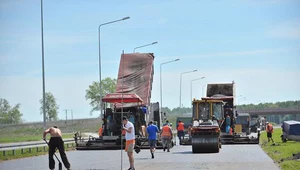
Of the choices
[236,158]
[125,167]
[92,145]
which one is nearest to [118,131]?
[92,145]

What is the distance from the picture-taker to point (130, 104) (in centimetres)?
4050

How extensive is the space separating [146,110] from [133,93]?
1210mm

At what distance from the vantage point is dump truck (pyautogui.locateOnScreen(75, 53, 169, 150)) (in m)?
40.3

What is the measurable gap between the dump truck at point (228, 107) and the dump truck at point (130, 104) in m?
4.59

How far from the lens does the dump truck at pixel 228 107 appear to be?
4584 centimetres

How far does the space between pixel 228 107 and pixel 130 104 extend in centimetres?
888

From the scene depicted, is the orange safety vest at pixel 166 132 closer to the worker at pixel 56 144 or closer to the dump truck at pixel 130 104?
the dump truck at pixel 130 104

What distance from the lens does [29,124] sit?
133 metres

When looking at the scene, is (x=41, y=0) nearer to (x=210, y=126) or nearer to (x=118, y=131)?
(x=118, y=131)

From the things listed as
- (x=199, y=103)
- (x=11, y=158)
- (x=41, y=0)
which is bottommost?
(x=11, y=158)

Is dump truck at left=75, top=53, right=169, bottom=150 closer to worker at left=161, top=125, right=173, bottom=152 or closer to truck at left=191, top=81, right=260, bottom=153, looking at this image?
worker at left=161, top=125, right=173, bottom=152

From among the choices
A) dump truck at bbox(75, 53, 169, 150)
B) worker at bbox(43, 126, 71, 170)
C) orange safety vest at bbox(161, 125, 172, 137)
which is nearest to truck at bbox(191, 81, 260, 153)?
orange safety vest at bbox(161, 125, 172, 137)

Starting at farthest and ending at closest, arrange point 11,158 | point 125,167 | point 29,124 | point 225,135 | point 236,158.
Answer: point 29,124 → point 225,135 → point 11,158 → point 236,158 → point 125,167

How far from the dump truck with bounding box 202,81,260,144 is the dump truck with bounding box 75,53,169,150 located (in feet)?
15.1
